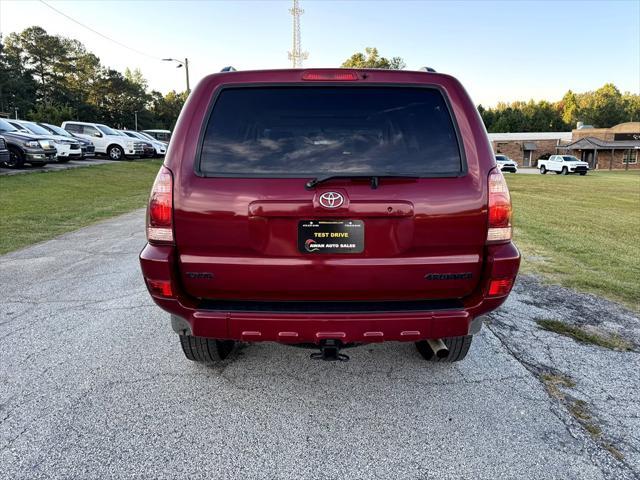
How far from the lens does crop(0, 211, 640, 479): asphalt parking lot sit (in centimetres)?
220

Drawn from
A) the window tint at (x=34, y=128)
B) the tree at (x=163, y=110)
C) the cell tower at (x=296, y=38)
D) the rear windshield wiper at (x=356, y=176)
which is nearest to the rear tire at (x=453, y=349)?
the rear windshield wiper at (x=356, y=176)

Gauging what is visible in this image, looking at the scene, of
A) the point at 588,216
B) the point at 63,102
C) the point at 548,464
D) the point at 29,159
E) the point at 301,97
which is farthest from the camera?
the point at 63,102

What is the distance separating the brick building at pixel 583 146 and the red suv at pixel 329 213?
219 ft

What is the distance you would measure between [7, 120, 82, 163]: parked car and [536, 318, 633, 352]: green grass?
19407 mm

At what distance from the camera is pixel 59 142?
19.3 metres

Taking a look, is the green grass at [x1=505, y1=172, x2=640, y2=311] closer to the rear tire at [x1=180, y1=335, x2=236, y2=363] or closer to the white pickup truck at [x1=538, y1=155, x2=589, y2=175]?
the rear tire at [x1=180, y1=335, x2=236, y2=363]

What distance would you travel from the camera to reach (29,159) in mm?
16234

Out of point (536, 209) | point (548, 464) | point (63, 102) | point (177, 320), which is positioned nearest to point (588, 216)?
point (536, 209)

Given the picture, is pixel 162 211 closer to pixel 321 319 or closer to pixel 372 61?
pixel 321 319

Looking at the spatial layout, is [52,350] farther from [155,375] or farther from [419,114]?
[419,114]

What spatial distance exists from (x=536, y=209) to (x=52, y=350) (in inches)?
528

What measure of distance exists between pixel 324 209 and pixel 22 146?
17741mm

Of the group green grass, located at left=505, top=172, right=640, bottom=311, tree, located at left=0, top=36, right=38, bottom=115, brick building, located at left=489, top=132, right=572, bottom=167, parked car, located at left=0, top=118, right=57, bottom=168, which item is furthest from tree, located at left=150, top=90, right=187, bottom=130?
green grass, located at left=505, top=172, right=640, bottom=311

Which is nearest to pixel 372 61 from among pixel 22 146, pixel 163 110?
pixel 22 146
